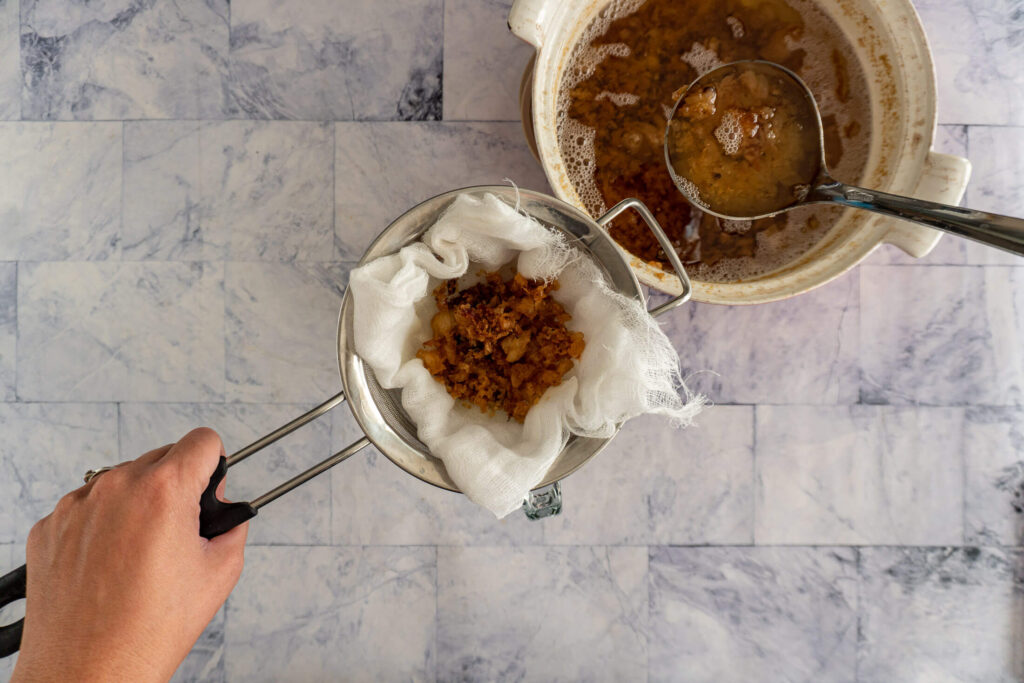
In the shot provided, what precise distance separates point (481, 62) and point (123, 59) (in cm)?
47

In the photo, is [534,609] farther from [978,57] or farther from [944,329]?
[978,57]

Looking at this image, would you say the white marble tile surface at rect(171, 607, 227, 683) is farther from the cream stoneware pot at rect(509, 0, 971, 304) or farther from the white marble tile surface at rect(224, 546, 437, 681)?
the cream stoneware pot at rect(509, 0, 971, 304)

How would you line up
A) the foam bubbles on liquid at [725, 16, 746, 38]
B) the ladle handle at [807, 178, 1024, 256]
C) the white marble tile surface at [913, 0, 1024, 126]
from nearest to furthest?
1. the ladle handle at [807, 178, 1024, 256]
2. the foam bubbles on liquid at [725, 16, 746, 38]
3. the white marble tile surface at [913, 0, 1024, 126]

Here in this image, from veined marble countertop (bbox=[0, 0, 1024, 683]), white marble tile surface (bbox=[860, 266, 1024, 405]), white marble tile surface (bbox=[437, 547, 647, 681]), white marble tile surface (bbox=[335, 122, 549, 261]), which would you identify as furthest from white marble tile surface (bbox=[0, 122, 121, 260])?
white marble tile surface (bbox=[860, 266, 1024, 405])

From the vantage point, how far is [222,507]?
56 centimetres

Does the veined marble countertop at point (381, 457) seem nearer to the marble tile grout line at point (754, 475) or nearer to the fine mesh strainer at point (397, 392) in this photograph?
the marble tile grout line at point (754, 475)

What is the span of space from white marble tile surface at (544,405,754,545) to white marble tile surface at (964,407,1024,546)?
29 cm

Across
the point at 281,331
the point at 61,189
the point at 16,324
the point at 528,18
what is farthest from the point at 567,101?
the point at 16,324

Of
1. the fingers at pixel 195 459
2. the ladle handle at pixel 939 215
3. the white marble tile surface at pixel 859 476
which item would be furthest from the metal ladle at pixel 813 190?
the fingers at pixel 195 459

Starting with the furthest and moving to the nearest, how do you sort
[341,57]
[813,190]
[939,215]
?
[341,57] → [813,190] → [939,215]

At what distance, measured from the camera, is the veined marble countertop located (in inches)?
32.5

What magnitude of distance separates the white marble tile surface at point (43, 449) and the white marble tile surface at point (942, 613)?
1.05 m

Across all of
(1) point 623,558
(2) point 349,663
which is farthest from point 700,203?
(2) point 349,663

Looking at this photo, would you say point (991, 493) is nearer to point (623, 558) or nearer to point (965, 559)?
point (965, 559)
